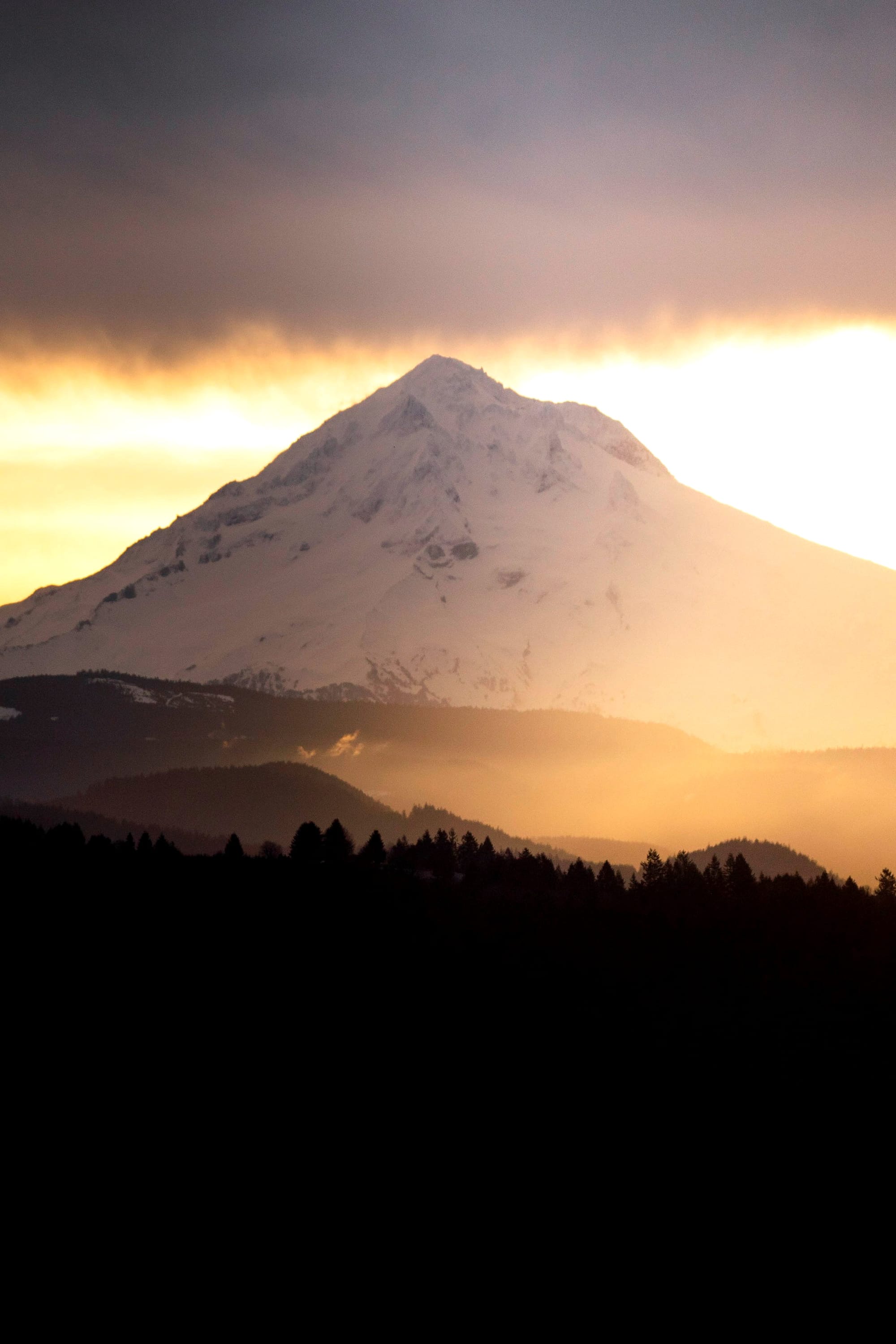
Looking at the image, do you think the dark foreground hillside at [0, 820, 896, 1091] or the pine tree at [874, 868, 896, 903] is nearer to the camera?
the dark foreground hillside at [0, 820, 896, 1091]

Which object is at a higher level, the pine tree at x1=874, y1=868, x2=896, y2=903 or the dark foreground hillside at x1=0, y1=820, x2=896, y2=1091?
the pine tree at x1=874, y1=868, x2=896, y2=903

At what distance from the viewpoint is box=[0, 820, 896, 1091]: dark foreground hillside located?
14788 cm

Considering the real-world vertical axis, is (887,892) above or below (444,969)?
above

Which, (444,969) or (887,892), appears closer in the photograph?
(444,969)

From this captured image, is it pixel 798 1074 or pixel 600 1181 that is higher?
pixel 798 1074

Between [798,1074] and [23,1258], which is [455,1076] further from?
[23,1258]

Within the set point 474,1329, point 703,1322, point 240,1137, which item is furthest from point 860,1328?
point 240,1137

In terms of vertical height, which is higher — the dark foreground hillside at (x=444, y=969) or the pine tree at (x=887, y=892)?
the pine tree at (x=887, y=892)

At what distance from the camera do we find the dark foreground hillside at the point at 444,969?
147875 mm

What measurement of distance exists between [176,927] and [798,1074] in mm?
85172

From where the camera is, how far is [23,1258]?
106875mm

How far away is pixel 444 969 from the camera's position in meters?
169

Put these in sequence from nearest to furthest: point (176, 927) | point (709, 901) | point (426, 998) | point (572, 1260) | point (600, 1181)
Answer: point (572, 1260) < point (600, 1181) < point (426, 998) < point (176, 927) < point (709, 901)

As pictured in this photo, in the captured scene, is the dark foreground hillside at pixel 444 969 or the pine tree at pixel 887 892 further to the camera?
the pine tree at pixel 887 892
